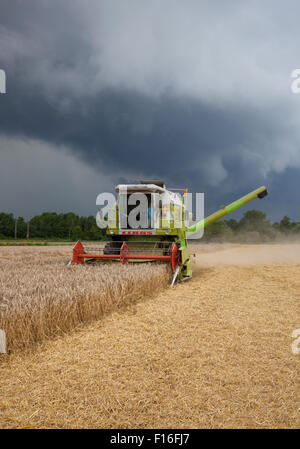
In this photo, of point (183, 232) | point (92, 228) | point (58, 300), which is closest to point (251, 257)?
point (183, 232)

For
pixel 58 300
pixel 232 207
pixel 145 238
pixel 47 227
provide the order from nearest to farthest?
pixel 58 300 < pixel 145 238 < pixel 232 207 < pixel 47 227

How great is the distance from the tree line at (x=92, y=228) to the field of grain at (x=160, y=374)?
27027 millimetres

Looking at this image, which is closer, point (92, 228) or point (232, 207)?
point (232, 207)

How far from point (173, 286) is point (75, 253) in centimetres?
303

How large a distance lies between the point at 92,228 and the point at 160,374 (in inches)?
2631

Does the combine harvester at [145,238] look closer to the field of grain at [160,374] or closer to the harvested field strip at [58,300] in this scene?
the harvested field strip at [58,300]

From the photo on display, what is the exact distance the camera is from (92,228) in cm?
6875

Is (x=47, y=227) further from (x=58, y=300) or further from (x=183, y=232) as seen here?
(x=58, y=300)

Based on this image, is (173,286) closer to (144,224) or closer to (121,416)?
(144,224)

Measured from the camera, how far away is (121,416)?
8.05 ft

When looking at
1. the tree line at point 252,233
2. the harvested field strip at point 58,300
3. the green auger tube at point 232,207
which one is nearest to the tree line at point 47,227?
the tree line at point 252,233

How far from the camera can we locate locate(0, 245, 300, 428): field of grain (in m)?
2.46

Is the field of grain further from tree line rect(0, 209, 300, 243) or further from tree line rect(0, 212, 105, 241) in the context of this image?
tree line rect(0, 212, 105, 241)
